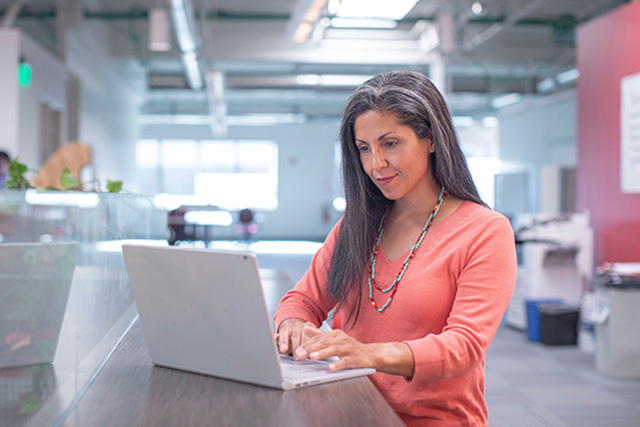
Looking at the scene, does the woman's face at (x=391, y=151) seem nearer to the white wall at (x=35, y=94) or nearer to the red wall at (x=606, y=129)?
the red wall at (x=606, y=129)

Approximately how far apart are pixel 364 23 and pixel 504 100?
638cm

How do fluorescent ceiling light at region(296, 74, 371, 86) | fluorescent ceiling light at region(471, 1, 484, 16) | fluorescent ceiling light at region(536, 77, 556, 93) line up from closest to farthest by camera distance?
fluorescent ceiling light at region(471, 1, 484, 16), fluorescent ceiling light at region(536, 77, 556, 93), fluorescent ceiling light at region(296, 74, 371, 86)

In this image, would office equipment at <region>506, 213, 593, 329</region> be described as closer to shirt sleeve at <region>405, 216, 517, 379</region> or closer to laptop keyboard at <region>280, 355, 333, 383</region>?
shirt sleeve at <region>405, 216, 517, 379</region>

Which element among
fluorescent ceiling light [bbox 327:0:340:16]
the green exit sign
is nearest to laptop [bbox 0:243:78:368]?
fluorescent ceiling light [bbox 327:0:340:16]

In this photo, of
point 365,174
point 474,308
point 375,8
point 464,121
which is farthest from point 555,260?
point 464,121

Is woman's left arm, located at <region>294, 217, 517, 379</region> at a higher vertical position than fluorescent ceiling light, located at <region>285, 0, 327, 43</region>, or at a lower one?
lower

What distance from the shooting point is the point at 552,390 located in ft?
14.0

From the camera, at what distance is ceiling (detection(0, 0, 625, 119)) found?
9281mm

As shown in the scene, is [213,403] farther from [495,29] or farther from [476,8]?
[495,29]

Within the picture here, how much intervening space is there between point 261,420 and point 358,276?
0.62m

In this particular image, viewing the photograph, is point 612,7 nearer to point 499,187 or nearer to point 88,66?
point 499,187

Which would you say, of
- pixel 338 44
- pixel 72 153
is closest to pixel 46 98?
pixel 338 44

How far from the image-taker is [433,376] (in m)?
1.29

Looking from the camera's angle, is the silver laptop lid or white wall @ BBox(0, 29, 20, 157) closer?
the silver laptop lid
